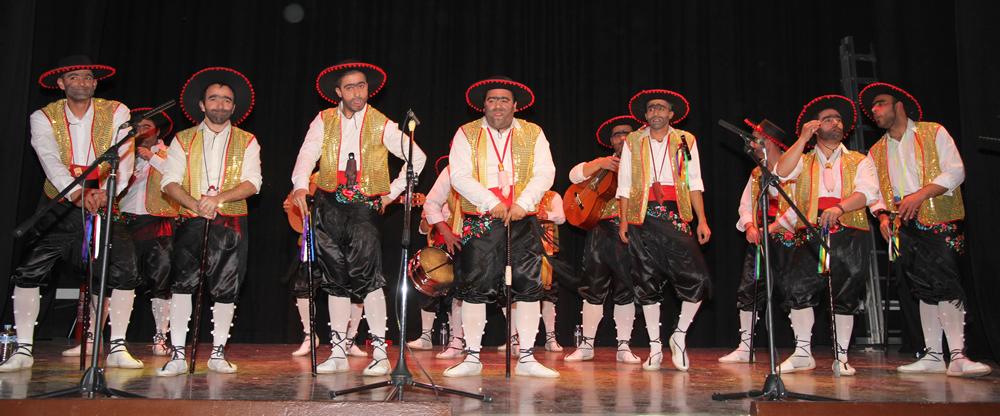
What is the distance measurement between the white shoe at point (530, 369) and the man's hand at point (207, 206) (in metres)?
2.04

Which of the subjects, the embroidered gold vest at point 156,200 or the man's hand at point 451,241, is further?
the man's hand at point 451,241

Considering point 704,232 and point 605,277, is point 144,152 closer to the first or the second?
point 605,277

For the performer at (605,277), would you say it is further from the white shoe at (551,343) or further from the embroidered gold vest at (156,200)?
the embroidered gold vest at (156,200)

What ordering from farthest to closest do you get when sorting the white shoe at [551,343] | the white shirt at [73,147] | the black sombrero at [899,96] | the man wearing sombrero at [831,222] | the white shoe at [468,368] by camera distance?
the white shoe at [551,343], the black sombrero at [899,96], the man wearing sombrero at [831,222], the white shirt at [73,147], the white shoe at [468,368]

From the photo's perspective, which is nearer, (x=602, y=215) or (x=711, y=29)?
(x=602, y=215)

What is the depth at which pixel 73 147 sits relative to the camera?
4371 millimetres

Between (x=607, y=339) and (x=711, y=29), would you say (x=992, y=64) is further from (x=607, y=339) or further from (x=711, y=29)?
(x=607, y=339)

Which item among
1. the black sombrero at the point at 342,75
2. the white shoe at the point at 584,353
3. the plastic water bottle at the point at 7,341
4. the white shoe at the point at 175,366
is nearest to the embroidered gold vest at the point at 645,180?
the white shoe at the point at 584,353

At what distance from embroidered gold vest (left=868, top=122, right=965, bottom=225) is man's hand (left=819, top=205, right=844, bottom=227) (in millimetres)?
682

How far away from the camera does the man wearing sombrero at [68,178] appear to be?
13.9ft

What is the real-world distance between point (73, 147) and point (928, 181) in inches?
227

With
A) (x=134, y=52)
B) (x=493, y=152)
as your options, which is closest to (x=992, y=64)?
(x=493, y=152)

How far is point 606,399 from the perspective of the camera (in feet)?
10.8

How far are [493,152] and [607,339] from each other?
3.60 meters
